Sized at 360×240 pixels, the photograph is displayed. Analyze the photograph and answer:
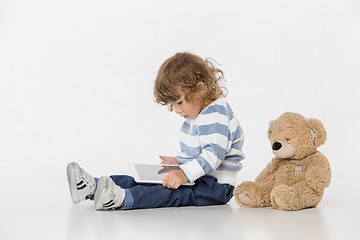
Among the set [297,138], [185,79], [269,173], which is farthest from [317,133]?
[185,79]

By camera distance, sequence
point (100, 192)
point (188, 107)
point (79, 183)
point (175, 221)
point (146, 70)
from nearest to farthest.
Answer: point (175, 221), point (100, 192), point (79, 183), point (188, 107), point (146, 70)

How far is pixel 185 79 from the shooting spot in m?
2.03

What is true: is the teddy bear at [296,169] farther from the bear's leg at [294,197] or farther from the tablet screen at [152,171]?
the tablet screen at [152,171]

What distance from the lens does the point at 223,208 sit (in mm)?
1980

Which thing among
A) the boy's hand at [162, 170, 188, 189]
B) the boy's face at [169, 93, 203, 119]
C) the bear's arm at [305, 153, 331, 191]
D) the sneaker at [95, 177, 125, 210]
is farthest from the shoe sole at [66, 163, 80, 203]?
the bear's arm at [305, 153, 331, 191]

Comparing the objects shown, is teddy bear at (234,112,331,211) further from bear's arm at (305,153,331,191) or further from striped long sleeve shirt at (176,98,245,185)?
striped long sleeve shirt at (176,98,245,185)

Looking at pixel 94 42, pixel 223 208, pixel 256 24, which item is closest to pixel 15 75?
pixel 94 42

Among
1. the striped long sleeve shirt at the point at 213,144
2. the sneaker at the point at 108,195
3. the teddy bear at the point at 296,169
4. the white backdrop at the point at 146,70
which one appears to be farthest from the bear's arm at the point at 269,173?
the white backdrop at the point at 146,70

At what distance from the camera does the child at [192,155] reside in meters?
1.92

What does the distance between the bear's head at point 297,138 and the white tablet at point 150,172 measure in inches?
15.6

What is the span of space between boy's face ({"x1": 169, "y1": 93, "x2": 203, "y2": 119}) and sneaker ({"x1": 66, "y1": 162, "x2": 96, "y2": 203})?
1.37 ft

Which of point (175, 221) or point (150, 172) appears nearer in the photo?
point (175, 221)

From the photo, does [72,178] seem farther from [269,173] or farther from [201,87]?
[269,173]

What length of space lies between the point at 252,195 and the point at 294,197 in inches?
6.3
